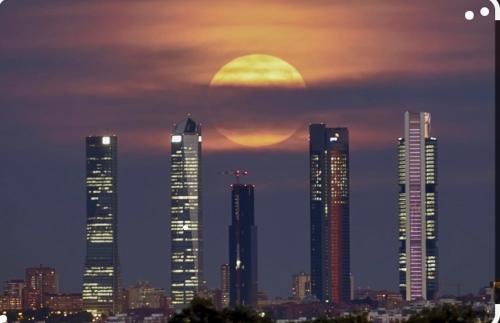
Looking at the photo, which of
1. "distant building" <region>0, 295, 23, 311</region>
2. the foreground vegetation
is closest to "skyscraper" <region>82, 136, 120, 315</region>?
"distant building" <region>0, 295, 23, 311</region>

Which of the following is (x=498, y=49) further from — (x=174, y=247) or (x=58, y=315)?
(x=174, y=247)

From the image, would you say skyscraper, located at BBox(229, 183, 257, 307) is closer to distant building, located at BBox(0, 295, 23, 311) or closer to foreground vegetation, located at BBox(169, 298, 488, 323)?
distant building, located at BBox(0, 295, 23, 311)

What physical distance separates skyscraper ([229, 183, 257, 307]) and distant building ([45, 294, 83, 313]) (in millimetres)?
8903

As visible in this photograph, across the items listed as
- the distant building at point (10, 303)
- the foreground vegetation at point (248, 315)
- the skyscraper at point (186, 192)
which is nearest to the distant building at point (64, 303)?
the distant building at point (10, 303)

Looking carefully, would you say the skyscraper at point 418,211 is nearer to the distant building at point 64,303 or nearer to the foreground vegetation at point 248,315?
the distant building at point 64,303

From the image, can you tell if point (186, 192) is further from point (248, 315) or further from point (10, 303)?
point (248, 315)

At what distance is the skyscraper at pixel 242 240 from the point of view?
116 m

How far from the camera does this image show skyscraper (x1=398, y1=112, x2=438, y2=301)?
117188 millimetres

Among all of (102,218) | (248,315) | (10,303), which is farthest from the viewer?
(102,218)

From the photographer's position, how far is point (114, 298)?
4614 inches

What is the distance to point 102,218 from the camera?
403 ft

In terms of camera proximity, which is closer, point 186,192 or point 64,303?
point 64,303

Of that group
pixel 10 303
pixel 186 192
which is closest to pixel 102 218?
pixel 186 192

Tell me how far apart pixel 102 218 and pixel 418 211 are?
19467 mm
